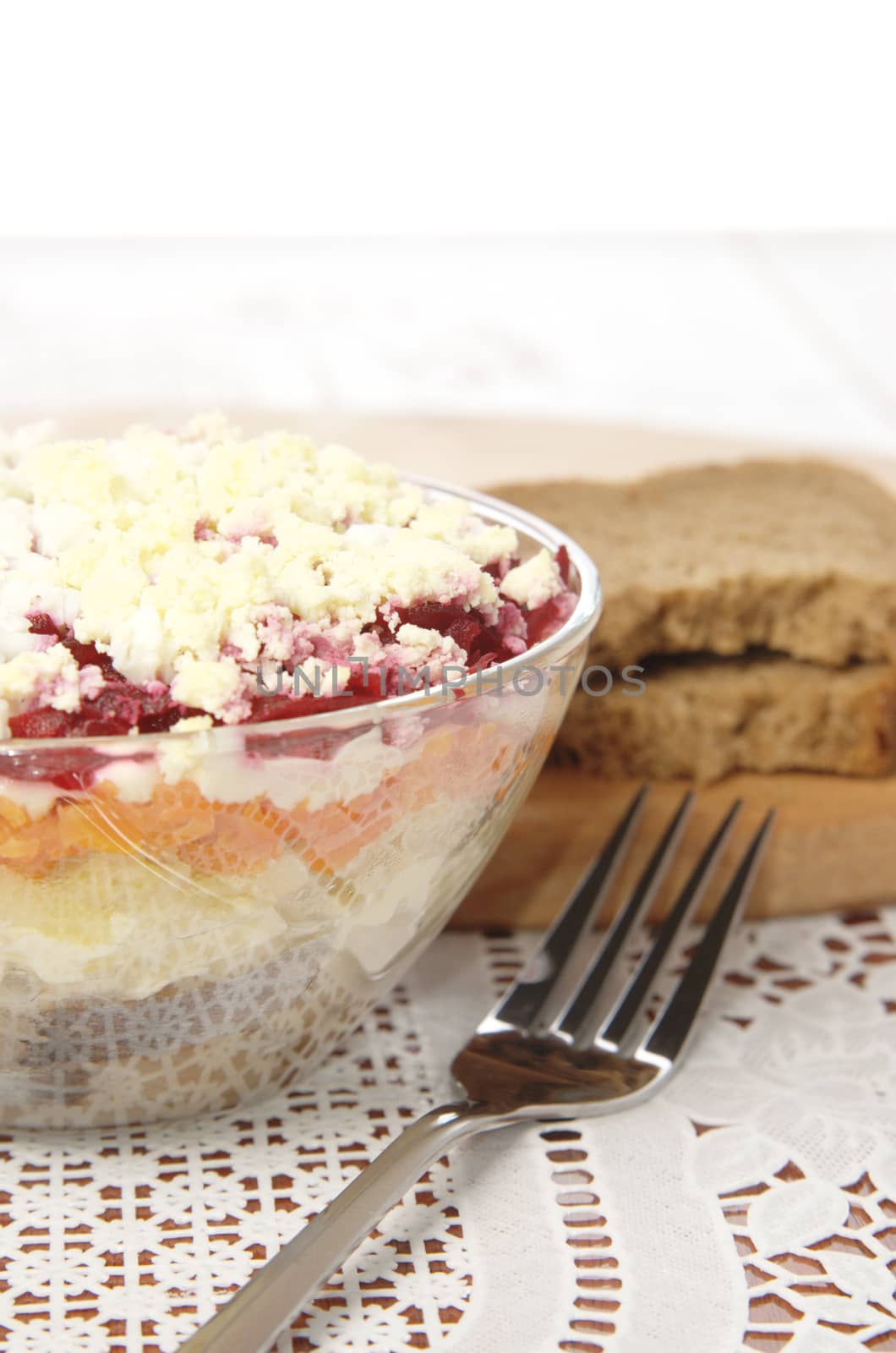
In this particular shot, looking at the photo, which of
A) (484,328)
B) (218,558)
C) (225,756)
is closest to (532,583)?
(218,558)

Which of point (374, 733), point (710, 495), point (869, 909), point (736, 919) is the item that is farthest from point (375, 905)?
point (710, 495)

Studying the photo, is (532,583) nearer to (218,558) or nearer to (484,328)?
(218,558)

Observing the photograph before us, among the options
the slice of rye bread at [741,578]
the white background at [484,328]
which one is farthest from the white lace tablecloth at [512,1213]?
the white background at [484,328]

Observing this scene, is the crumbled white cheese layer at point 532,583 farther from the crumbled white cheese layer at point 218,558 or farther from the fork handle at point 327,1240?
the fork handle at point 327,1240

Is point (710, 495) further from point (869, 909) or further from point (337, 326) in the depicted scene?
point (337, 326)

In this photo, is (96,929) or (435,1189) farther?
(435,1189)

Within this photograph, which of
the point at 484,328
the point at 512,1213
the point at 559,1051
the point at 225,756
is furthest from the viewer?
the point at 484,328
